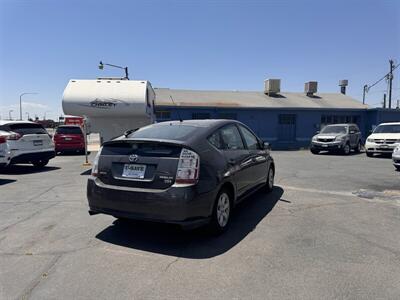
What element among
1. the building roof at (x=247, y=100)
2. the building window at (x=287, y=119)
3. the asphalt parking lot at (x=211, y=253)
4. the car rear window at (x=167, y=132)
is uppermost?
the building roof at (x=247, y=100)

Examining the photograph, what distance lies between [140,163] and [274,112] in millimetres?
21489

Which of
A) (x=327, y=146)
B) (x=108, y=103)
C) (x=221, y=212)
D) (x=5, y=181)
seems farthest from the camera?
(x=327, y=146)

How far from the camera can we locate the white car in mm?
10470

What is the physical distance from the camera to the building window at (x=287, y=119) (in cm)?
2497

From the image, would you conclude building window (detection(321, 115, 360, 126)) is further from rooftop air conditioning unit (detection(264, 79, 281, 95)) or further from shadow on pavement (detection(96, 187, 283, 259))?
shadow on pavement (detection(96, 187, 283, 259))

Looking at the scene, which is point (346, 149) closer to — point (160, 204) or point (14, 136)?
point (14, 136)

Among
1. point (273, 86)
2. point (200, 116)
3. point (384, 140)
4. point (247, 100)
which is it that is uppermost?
point (273, 86)

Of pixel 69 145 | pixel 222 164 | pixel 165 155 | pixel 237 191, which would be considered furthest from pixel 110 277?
pixel 69 145

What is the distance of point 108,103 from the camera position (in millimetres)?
10484

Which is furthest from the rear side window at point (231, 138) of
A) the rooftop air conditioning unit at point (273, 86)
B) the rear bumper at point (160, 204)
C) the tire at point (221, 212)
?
the rooftop air conditioning unit at point (273, 86)

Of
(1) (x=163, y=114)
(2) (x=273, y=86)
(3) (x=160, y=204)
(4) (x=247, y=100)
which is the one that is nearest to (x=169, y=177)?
(3) (x=160, y=204)

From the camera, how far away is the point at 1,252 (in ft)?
13.3

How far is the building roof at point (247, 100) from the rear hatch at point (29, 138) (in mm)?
10995

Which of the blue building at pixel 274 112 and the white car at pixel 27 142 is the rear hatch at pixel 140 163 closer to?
the white car at pixel 27 142
